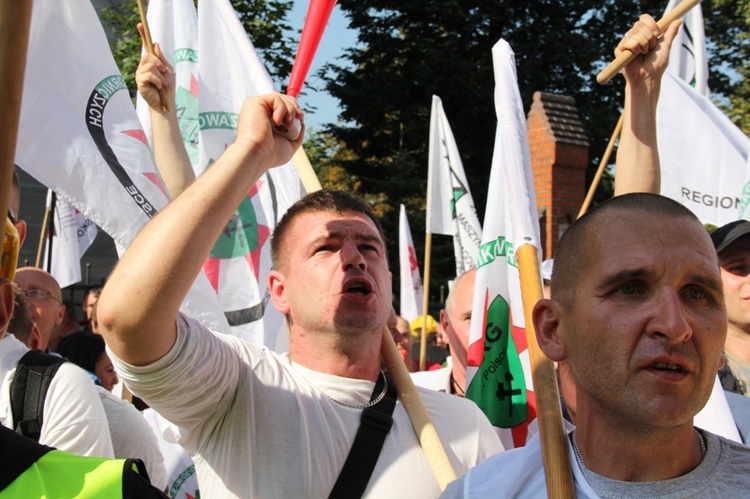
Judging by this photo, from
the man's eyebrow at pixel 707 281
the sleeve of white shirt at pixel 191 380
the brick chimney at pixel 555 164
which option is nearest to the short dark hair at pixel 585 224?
the man's eyebrow at pixel 707 281

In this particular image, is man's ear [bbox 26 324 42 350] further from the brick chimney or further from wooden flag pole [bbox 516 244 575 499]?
the brick chimney

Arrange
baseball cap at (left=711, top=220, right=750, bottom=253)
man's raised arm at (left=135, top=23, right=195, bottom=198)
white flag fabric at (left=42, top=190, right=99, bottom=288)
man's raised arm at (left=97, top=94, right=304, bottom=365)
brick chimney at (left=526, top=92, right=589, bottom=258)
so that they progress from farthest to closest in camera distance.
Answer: brick chimney at (left=526, top=92, right=589, bottom=258)
white flag fabric at (left=42, top=190, right=99, bottom=288)
man's raised arm at (left=135, top=23, right=195, bottom=198)
baseball cap at (left=711, top=220, right=750, bottom=253)
man's raised arm at (left=97, top=94, right=304, bottom=365)

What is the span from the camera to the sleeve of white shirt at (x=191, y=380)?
224 centimetres

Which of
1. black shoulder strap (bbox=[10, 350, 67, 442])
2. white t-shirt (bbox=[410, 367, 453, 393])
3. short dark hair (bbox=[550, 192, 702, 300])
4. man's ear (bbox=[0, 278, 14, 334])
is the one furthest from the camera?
white t-shirt (bbox=[410, 367, 453, 393])

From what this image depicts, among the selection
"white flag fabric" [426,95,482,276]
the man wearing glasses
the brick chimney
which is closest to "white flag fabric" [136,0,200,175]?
the man wearing glasses

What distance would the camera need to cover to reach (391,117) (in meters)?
25.7

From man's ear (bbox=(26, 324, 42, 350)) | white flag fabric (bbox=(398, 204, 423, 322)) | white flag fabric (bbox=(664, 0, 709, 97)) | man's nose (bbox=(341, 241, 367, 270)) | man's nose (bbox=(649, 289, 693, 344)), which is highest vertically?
white flag fabric (bbox=(664, 0, 709, 97))

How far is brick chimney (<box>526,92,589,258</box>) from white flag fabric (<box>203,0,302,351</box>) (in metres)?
6.99

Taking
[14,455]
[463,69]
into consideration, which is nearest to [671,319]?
[14,455]

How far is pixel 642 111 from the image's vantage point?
3008mm

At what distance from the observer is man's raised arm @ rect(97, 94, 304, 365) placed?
210cm

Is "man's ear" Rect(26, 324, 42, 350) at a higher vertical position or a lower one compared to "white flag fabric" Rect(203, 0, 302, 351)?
lower

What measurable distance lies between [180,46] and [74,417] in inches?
114

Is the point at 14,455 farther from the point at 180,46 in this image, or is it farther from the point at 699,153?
the point at 699,153
